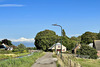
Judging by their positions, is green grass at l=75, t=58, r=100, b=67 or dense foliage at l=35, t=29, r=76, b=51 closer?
green grass at l=75, t=58, r=100, b=67

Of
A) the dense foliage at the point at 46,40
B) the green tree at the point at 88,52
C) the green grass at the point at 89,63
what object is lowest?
the green grass at the point at 89,63

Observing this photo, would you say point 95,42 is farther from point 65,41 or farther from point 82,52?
point 65,41

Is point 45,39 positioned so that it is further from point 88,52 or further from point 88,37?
point 88,52

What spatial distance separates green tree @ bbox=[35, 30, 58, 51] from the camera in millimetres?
118625

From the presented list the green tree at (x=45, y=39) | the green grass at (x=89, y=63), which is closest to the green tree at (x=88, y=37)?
the green tree at (x=45, y=39)

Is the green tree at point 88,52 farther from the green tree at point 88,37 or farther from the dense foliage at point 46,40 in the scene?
the green tree at point 88,37

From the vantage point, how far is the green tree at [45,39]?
11862cm

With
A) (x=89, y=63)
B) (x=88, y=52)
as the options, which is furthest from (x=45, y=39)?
(x=89, y=63)

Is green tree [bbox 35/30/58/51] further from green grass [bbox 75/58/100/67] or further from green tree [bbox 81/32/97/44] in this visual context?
green grass [bbox 75/58/100/67]

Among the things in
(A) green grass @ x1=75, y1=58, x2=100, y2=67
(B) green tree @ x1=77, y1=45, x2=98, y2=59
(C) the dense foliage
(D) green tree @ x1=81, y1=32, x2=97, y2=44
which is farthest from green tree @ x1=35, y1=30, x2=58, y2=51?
(A) green grass @ x1=75, y1=58, x2=100, y2=67

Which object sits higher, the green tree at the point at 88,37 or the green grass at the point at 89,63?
the green tree at the point at 88,37

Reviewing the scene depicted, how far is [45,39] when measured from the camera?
118m

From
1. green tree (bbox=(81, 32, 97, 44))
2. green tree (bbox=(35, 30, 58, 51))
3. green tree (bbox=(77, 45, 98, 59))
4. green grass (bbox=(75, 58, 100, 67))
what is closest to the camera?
green grass (bbox=(75, 58, 100, 67))

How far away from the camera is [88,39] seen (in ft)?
429
